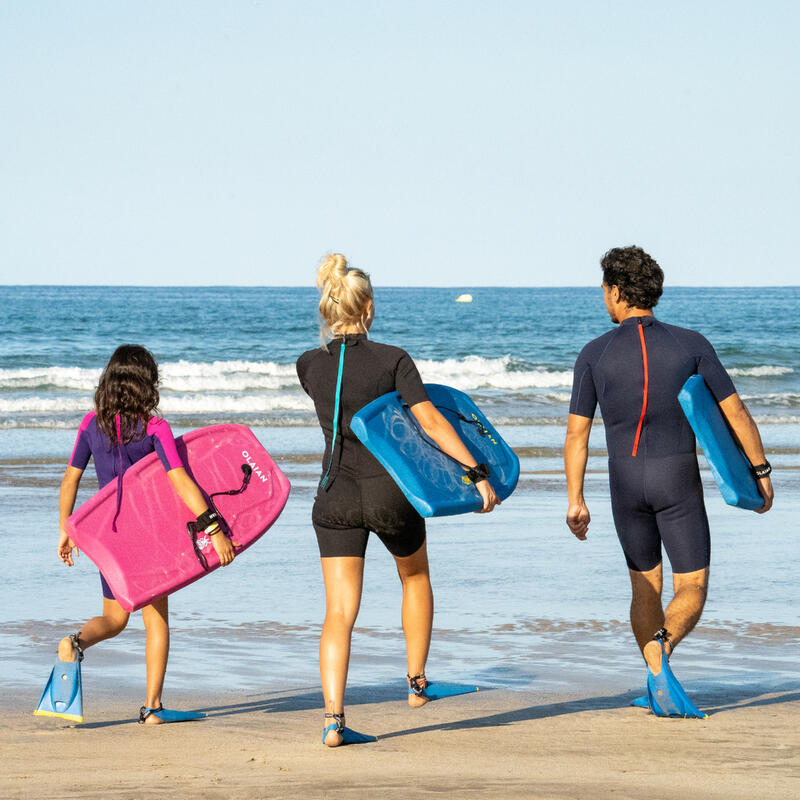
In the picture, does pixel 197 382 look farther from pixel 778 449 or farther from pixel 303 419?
pixel 778 449

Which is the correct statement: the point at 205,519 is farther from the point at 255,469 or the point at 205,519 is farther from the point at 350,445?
the point at 350,445

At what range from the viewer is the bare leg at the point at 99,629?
14.5 feet

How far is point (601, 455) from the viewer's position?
14.6 meters

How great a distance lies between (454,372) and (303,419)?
14529 mm

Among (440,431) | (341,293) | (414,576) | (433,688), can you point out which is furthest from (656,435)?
(433,688)

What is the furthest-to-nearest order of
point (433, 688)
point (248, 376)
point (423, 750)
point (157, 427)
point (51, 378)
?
point (248, 376)
point (51, 378)
point (433, 688)
point (157, 427)
point (423, 750)

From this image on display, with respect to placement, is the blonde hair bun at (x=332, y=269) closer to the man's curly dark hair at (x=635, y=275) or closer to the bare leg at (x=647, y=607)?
the man's curly dark hair at (x=635, y=275)

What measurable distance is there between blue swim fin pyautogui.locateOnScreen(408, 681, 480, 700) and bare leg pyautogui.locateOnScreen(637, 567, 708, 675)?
32.2 inches

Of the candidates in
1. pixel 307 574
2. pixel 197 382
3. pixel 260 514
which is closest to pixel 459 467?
pixel 260 514

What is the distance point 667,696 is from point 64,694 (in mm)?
2148

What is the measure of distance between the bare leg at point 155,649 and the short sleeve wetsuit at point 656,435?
5.67 feet

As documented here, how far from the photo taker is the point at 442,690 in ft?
16.1

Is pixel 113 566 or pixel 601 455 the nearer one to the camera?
pixel 113 566

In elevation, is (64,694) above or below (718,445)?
below
